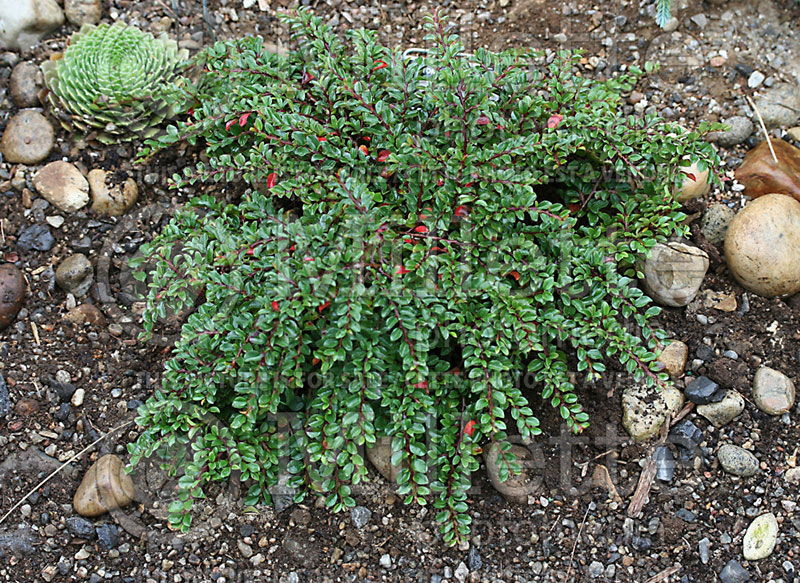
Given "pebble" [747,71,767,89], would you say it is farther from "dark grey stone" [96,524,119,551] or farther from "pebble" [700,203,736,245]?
"dark grey stone" [96,524,119,551]

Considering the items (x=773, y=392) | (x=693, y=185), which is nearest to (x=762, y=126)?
(x=693, y=185)

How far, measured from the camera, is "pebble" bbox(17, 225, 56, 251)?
10.8 ft

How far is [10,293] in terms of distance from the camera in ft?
10.2

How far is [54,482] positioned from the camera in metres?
2.80

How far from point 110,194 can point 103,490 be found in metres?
1.37

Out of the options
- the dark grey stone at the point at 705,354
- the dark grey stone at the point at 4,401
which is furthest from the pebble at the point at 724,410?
the dark grey stone at the point at 4,401

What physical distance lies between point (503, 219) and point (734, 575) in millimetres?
1477

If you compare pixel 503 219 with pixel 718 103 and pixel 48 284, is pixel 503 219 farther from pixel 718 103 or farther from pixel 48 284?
pixel 48 284

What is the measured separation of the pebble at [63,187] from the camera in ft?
11.0

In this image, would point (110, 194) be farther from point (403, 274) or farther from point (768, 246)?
point (768, 246)

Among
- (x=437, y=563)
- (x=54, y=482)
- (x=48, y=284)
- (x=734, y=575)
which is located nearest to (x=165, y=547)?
(x=54, y=482)

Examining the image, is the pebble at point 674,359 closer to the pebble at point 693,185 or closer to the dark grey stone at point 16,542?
the pebble at point 693,185

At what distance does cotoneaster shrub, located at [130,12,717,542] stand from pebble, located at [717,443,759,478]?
53cm

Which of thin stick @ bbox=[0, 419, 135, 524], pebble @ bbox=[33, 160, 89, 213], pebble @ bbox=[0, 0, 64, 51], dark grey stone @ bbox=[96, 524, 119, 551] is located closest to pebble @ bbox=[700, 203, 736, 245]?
thin stick @ bbox=[0, 419, 135, 524]
